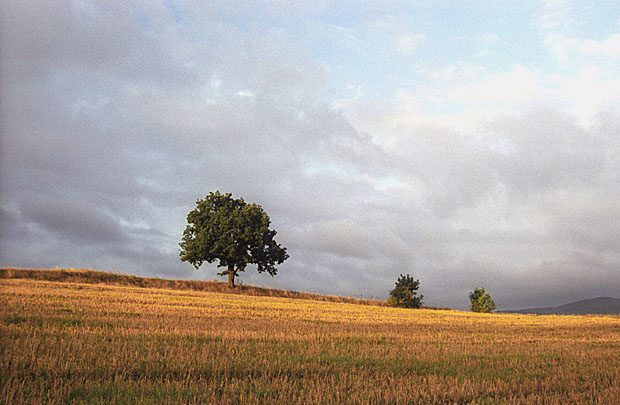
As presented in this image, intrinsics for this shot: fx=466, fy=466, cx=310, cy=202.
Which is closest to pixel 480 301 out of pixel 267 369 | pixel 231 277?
pixel 231 277

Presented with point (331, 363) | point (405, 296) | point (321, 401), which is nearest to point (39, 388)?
point (321, 401)

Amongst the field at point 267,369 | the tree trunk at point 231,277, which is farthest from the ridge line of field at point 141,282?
the field at point 267,369

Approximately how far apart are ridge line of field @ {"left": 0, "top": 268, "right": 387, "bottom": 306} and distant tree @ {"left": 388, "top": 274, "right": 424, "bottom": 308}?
240cm

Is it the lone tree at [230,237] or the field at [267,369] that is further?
the lone tree at [230,237]

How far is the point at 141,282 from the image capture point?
58156mm

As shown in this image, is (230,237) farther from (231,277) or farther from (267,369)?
(267,369)

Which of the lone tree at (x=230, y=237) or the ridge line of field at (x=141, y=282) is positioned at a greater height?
the lone tree at (x=230, y=237)

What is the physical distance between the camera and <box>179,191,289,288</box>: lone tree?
61719 millimetres

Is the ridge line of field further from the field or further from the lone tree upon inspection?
the field

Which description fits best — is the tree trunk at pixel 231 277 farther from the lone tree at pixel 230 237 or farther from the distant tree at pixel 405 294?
the distant tree at pixel 405 294

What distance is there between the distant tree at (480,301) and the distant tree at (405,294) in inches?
359

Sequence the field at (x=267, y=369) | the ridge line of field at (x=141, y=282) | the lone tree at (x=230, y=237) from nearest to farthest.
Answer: the field at (x=267, y=369) < the ridge line of field at (x=141, y=282) < the lone tree at (x=230, y=237)

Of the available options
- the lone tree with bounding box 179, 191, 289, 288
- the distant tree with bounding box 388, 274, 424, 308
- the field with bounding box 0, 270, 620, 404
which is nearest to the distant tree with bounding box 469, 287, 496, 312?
the distant tree with bounding box 388, 274, 424, 308

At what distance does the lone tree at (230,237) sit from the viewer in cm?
6172
